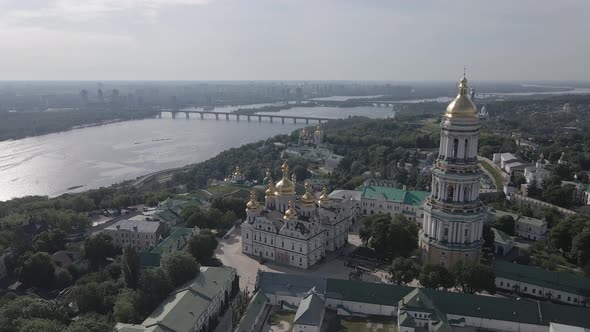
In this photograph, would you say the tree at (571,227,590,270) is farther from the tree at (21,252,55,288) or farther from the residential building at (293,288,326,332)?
the tree at (21,252,55,288)

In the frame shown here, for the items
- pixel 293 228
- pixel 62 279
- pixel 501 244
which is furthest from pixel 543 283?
pixel 62 279

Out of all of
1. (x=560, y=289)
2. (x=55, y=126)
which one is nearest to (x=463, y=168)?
(x=560, y=289)

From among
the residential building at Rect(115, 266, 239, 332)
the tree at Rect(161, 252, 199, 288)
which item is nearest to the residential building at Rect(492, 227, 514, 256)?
the residential building at Rect(115, 266, 239, 332)

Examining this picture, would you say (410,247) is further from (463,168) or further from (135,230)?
(135,230)

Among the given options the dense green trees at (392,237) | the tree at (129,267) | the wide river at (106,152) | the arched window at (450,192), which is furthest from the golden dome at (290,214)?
the wide river at (106,152)

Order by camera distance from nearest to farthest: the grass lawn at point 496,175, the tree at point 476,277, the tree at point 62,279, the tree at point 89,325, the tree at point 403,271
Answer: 1. the tree at point 89,325
2. the tree at point 476,277
3. the tree at point 403,271
4. the tree at point 62,279
5. the grass lawn at point 496,175

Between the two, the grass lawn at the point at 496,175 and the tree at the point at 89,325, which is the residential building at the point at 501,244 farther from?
the tree at the point at 89,325

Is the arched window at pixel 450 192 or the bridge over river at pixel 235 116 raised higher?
the arched window at pixel 450 192
